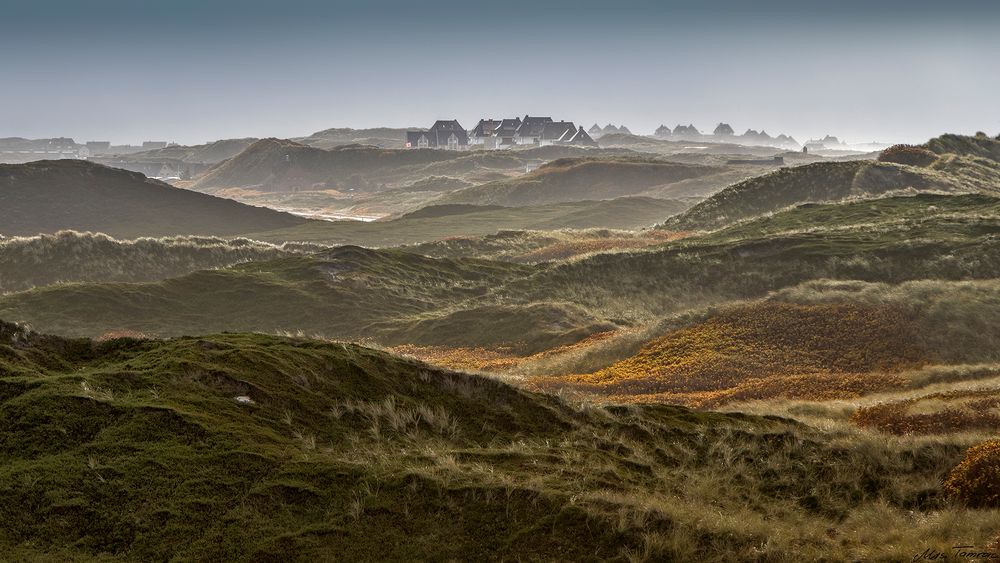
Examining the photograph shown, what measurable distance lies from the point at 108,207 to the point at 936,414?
103 metres

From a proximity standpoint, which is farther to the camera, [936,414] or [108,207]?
[108,207]

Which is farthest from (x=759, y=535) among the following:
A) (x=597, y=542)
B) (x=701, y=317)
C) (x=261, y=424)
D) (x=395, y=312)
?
(x=395, y=312)

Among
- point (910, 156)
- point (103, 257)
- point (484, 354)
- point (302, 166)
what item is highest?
point (302, 166)

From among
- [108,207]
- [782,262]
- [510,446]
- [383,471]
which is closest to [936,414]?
[510,446]

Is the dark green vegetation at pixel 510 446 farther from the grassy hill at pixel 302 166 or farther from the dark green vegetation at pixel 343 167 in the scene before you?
the grassy hill at pixel 302 166

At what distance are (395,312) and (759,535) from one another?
39907 millimetres

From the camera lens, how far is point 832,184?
80125 millimetres

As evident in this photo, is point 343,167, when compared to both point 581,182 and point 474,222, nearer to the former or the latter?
point 581,182

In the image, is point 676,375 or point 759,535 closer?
point 759,535

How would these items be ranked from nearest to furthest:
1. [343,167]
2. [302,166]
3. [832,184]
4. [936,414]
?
1. [936,414]
2. [832,184]
3. [302,166]
4. [343,167]

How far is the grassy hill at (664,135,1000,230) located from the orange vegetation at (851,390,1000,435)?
55250mm

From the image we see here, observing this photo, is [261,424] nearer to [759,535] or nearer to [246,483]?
[246,483]

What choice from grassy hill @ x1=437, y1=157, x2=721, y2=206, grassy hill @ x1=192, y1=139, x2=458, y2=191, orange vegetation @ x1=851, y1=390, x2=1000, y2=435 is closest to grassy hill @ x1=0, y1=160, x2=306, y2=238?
grassy hill @ x1=437, y1=157, x2=721, y2=206

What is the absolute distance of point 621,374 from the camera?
30734 mm
